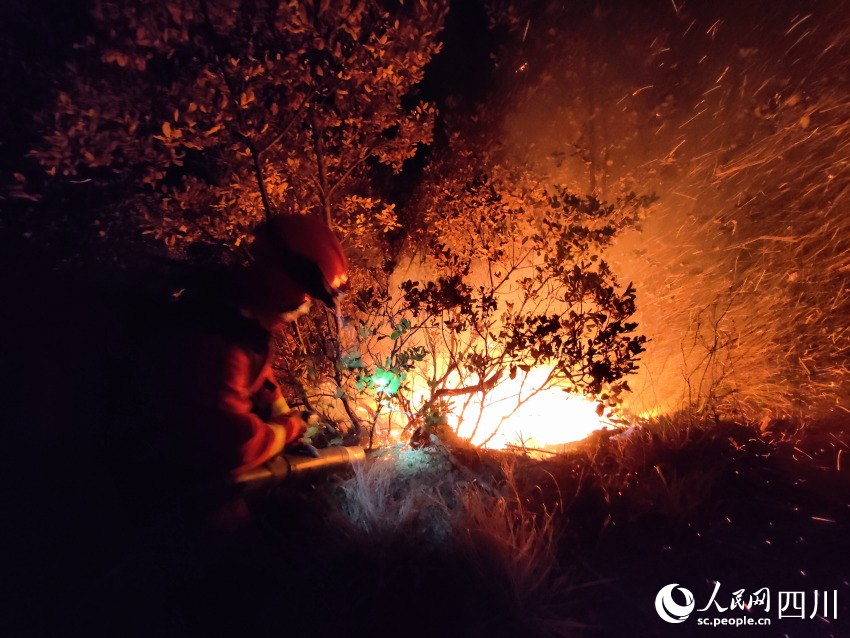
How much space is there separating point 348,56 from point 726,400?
4887 millimetres

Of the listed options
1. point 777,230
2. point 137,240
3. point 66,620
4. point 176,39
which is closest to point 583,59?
point 777,230

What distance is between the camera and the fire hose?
2.32 m

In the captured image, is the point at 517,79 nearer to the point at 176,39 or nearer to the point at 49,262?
the point at 176,39

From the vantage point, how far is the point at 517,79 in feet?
21.5

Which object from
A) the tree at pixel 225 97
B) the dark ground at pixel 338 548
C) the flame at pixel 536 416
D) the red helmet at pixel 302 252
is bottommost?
the dark ground at pixel 338 548

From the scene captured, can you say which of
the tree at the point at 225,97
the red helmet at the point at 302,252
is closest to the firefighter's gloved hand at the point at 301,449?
the red helmet at the point at 302,252

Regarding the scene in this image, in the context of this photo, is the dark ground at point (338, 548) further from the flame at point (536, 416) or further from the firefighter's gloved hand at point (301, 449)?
the flame at point (536, 416)

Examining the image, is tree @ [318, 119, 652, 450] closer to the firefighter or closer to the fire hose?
the fire hose

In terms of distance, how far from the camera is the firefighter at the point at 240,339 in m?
2.04

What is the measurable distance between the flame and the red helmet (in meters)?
3.19
